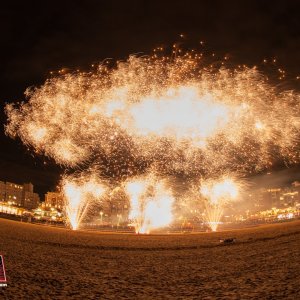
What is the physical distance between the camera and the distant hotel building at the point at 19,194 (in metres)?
152

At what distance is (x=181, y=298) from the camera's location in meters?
6.67

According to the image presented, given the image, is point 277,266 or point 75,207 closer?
point 277,266

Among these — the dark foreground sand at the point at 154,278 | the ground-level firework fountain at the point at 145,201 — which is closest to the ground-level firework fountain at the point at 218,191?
the ground-level firework fountain at the point at 145,201

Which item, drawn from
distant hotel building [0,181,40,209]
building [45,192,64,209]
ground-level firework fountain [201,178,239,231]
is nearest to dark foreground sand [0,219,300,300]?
ground-level firework fountain [201,178,239,231]

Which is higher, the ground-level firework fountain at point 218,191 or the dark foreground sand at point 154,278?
the ground-level firework fountain at point 218,191

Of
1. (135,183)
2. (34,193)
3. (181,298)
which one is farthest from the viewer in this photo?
(34,193)

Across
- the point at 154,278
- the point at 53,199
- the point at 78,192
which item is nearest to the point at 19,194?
the point at 53,199

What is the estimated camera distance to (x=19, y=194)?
538 feet

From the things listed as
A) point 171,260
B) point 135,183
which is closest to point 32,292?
point 171,260

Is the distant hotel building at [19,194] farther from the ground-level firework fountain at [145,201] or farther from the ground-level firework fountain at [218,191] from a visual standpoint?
the ground-level firework fountain at [218,191]

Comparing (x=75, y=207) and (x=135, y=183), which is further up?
(x=135, y=183)

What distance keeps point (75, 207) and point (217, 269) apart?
3262 cm

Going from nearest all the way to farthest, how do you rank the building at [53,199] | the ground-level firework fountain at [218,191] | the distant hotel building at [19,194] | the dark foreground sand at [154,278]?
the dark foreground sand at [154,278] → the ground-level firework fountain at [218,191] → the distant hotel building at [19,194] → the building at [53,199]

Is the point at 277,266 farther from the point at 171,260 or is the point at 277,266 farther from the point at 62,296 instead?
the point at 62,296
